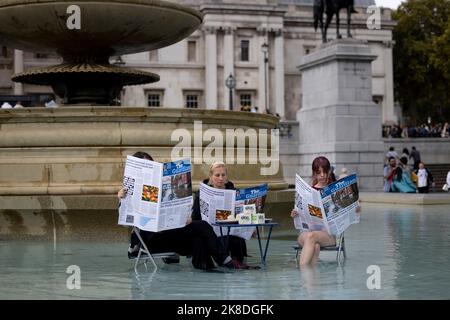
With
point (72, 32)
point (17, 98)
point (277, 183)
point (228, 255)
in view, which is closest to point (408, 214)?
point (277, 183)

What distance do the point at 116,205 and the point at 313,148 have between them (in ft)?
72.8

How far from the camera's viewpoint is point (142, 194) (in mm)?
8312

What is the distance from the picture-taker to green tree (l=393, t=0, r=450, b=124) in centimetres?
7094

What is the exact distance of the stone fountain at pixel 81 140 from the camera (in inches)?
454

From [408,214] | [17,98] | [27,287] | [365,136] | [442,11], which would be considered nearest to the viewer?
[27,287]

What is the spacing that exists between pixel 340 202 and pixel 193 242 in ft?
5.00

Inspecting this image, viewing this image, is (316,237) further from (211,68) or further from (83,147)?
(211,68)

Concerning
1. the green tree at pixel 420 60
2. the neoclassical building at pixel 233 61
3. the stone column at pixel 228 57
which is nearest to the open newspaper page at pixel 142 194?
the neoclassical building at pixel 233 61

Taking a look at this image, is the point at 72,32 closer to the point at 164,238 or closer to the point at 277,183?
the point at 277,183

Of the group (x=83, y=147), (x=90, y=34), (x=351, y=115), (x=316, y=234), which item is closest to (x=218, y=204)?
(x=316, y=234)

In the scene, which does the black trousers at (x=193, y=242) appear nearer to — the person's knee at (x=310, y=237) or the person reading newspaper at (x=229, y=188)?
the person reading newspaper at (x=229, y=188)

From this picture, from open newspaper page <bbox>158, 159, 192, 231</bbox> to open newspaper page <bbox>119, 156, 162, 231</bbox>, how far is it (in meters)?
0.06

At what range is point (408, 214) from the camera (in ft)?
60.2

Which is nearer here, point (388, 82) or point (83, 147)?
point (83, 147)
